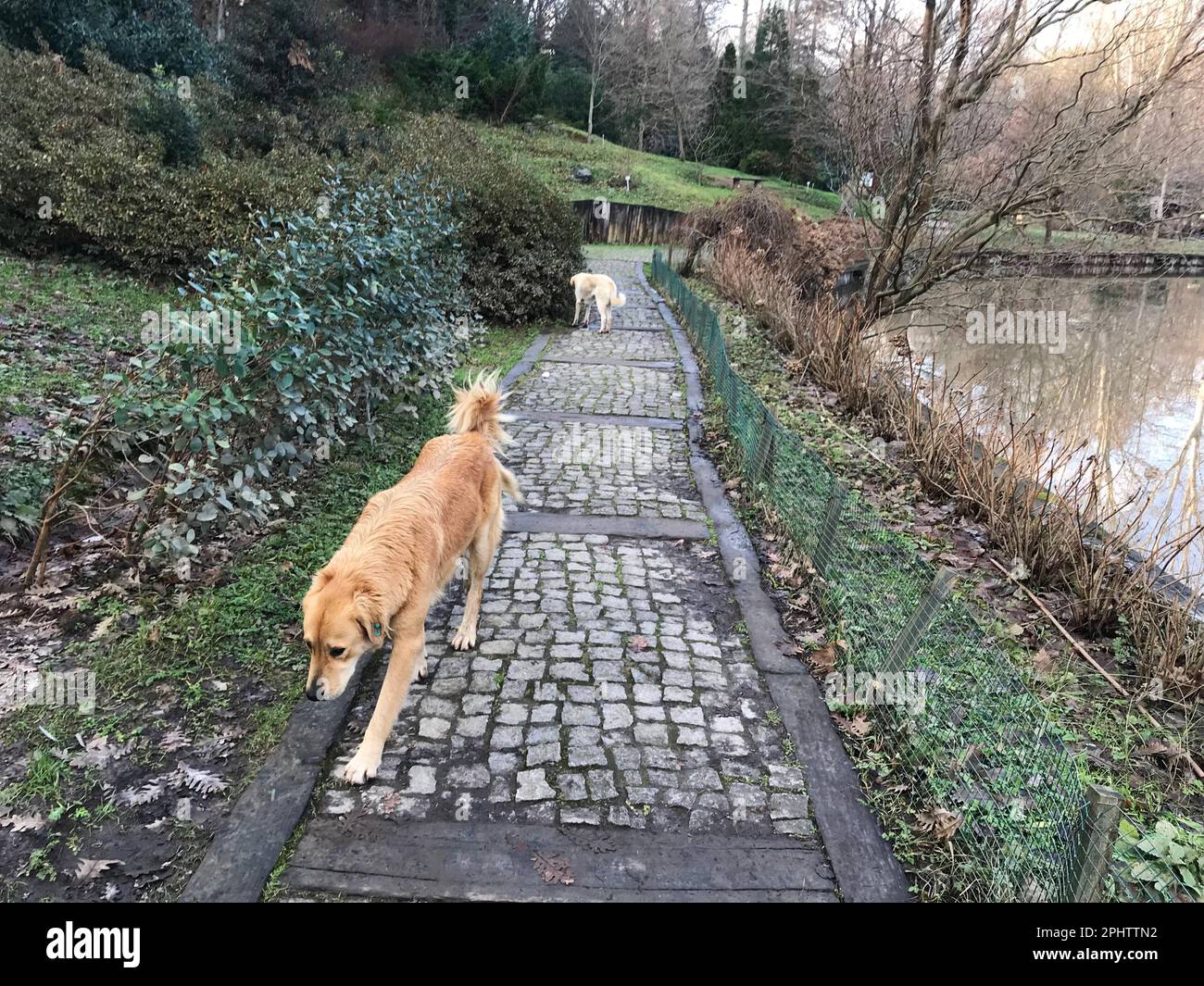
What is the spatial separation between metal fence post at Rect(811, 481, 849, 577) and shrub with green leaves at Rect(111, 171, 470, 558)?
3688mm

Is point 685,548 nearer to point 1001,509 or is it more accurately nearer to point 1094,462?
point 1001,509

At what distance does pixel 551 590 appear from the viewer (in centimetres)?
513

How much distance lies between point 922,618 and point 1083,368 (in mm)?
13427

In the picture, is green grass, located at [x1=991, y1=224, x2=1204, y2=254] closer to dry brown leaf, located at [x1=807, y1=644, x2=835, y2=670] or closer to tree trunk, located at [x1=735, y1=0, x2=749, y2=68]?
dry brown leaf, located at [x1=807, y1=644, x2=835, y2=670]

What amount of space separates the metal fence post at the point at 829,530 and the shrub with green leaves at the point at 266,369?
369 cm

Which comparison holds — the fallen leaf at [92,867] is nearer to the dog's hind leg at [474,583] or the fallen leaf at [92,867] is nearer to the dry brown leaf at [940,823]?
the dog's hind leg at [474,583]

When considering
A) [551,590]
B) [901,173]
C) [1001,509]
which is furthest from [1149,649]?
[901,173]

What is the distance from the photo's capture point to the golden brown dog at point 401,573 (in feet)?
9.76

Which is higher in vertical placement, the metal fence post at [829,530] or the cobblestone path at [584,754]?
the metal fence post at [829,530]

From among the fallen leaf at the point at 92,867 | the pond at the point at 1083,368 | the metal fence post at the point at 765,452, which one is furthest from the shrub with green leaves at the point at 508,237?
the fallen leaf at the point at 92,867

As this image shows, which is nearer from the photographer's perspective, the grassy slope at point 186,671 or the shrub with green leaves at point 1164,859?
the shrub with green leaves at point 1164,859

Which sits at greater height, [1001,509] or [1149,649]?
[1001,509]

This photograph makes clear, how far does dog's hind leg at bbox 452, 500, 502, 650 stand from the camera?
14.6 feet
